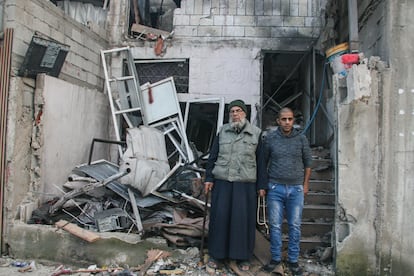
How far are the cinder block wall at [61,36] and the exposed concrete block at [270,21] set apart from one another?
314 cm

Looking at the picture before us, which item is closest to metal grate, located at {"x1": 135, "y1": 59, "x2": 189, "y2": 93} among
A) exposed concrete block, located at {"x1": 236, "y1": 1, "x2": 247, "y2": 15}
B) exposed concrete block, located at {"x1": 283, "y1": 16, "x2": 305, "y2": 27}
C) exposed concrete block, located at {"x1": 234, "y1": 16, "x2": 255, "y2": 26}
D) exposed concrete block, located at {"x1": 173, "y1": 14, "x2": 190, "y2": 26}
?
exposed concrete block, located at {"x1": 173, "y1": 14, "x2": 190, "y2": 26}

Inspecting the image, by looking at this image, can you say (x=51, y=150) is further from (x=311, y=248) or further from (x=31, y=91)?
(x=311, y=248)

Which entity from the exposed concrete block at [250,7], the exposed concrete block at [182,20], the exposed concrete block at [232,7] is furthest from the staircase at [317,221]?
the exposed concrete block at [182,20]

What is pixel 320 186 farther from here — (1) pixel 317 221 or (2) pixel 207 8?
(2) pixel 207 8

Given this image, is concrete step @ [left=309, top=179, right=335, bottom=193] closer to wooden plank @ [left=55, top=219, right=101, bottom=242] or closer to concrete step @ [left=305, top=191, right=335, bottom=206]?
concrete step @ [left=305, top=191, right=335, bottom=206]

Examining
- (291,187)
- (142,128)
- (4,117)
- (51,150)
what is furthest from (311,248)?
(4,117)

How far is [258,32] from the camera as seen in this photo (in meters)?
7.42

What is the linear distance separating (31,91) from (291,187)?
365 cm

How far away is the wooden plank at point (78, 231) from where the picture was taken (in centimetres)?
453

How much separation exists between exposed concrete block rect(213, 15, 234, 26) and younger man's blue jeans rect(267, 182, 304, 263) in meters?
4.36

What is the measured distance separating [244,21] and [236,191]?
4431mm

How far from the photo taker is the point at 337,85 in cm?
425

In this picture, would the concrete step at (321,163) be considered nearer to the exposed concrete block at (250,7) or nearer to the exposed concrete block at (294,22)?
the exposed concrete block at (294,22)

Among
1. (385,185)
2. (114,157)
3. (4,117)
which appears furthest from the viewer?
(114,157)
